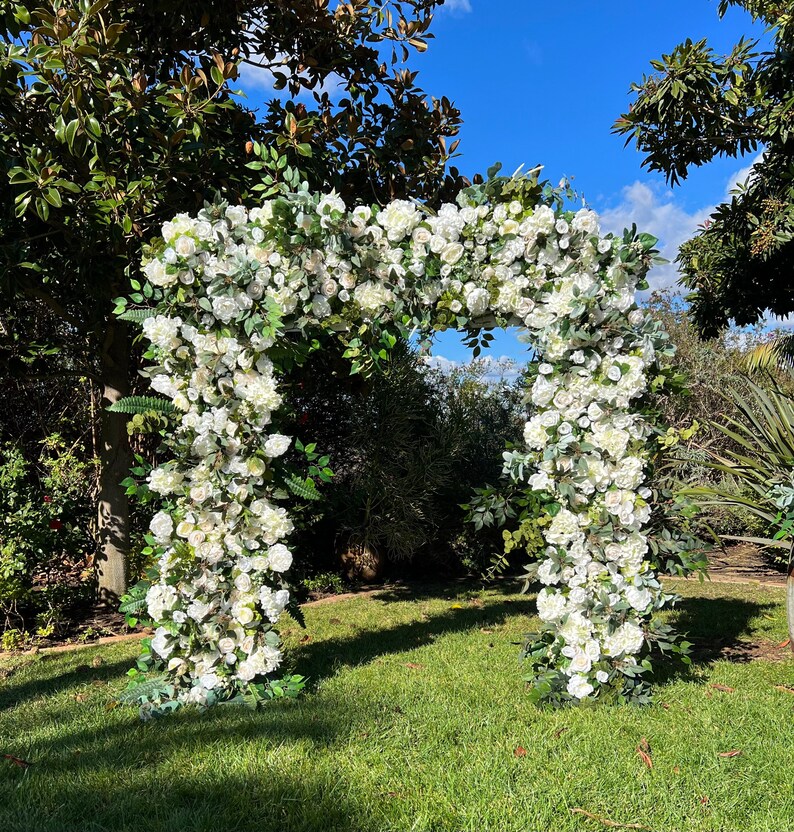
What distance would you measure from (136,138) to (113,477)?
330 centimetres

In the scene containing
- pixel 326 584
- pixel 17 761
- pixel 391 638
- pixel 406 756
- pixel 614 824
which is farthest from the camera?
pixel 326 584

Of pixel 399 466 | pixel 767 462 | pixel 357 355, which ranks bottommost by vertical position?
pixel 767 462

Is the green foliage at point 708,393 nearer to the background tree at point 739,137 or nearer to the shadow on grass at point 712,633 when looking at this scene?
the background tree at point 739,137

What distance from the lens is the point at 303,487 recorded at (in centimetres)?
386

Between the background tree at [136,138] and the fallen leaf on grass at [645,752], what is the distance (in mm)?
3399

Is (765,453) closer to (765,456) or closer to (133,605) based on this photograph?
(765,456)

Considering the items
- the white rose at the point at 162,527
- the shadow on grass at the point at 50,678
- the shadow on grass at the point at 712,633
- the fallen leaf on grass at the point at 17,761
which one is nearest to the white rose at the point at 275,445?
the white rose at the point at 162,527

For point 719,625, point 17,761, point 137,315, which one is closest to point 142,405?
point 137,315

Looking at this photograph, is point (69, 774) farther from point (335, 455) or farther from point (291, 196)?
point (335, 455)

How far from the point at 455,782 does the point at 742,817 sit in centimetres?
109

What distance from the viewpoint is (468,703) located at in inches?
146

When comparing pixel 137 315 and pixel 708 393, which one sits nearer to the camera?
pixel 137 315

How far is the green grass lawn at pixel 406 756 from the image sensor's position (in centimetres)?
251

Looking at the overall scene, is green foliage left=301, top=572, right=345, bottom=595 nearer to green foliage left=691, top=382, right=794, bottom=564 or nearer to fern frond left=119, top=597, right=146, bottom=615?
fern frond left=119, top=597, right=146, bottom=615
